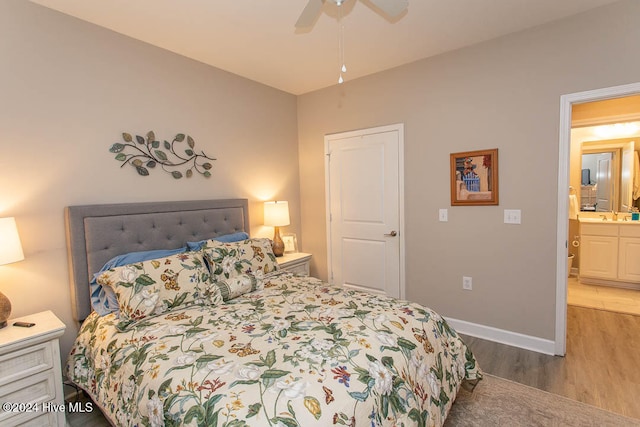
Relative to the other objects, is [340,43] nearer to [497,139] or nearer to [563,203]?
[497,139]

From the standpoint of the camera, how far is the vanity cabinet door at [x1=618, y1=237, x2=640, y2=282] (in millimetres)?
4004

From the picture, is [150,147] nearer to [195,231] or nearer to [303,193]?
[195,231]

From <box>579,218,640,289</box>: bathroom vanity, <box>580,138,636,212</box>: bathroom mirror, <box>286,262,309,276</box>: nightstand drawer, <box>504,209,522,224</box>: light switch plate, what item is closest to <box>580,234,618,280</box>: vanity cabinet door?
<box>579,218,640,289</box>: bathroom vanity

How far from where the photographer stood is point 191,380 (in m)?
1.32

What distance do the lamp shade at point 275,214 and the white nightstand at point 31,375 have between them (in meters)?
1.95

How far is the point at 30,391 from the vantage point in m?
1.73

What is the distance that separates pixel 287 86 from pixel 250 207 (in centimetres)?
150

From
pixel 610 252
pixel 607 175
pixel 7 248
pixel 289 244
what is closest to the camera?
pixel 7 248

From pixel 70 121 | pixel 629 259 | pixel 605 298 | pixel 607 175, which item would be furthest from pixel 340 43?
pixel 629 259

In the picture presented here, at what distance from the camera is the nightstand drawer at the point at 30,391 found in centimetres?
165

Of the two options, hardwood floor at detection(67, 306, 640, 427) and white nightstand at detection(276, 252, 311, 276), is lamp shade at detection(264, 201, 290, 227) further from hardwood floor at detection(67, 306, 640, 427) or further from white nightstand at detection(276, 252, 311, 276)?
hardwood floor at detection(67, 306, 640, 427)

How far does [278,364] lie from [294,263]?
2.03 meters

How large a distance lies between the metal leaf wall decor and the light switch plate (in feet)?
9.02

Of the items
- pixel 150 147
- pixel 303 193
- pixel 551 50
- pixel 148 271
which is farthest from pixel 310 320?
pixel 551 50
